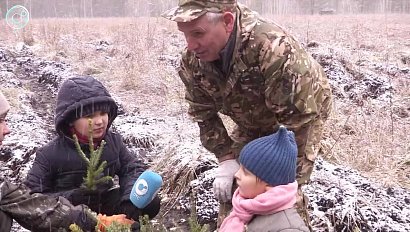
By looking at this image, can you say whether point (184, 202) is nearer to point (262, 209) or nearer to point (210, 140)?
point (210, 140)

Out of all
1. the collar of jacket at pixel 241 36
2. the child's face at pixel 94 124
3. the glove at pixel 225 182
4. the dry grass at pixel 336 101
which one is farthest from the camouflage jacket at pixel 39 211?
the dry grass at pixel 336 101

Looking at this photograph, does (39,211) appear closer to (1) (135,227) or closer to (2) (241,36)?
(1) (135,227)

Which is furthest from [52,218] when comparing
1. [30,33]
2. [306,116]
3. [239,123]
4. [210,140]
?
[30,33]

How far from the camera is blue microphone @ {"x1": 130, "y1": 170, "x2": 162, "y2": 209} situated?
282 cm

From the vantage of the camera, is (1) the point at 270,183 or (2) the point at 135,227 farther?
(2) the point at 135,227

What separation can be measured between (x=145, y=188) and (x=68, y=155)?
67 cm

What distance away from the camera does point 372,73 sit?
8180mm

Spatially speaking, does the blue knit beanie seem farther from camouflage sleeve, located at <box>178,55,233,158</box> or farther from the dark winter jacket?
the dark winter jacket

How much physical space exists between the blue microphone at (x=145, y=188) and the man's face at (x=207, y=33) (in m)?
0.76

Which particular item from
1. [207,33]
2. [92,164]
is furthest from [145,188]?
[207,33]

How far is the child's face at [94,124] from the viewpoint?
315 centimetres

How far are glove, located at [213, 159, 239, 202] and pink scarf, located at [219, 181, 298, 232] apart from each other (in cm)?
57

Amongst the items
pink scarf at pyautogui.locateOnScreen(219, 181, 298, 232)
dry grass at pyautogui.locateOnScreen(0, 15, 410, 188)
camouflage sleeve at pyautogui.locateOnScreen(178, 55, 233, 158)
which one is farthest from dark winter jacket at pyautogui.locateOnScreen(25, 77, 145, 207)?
dry grass at pyautogui.locateOnScreen(0, 15, 410, 188)

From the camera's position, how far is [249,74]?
107 inches
